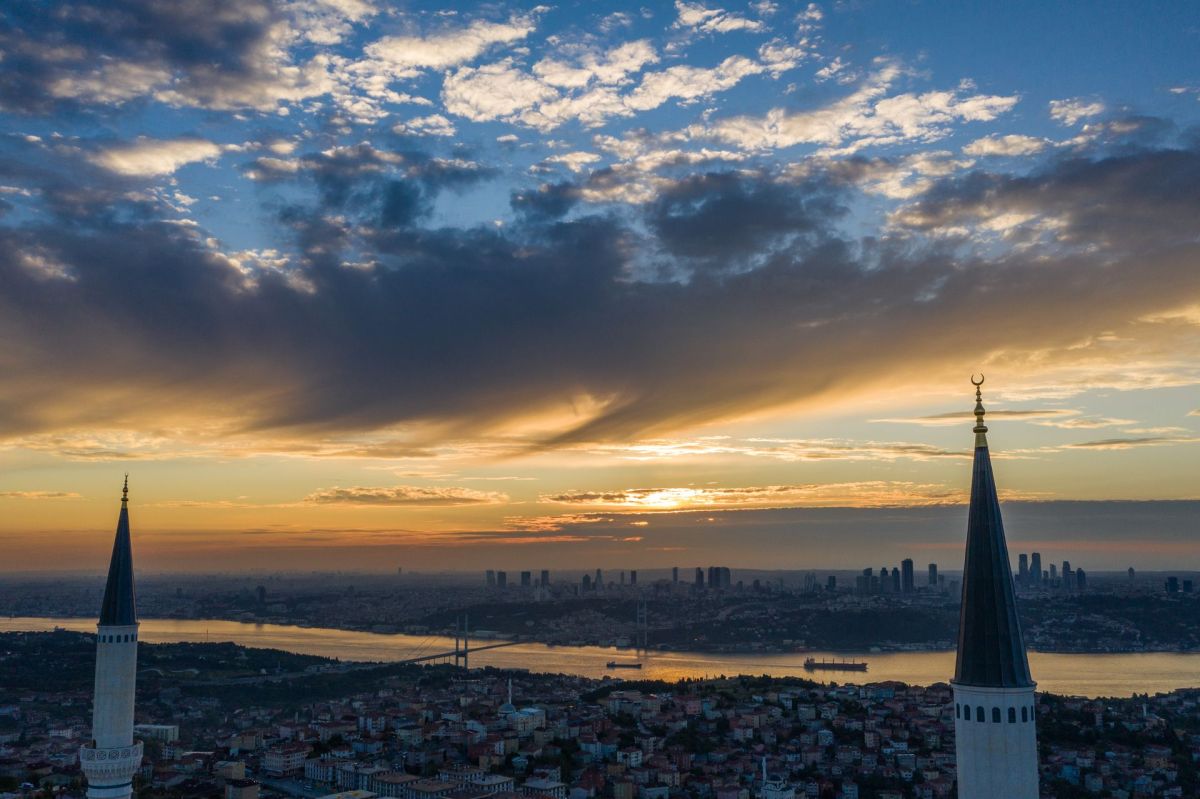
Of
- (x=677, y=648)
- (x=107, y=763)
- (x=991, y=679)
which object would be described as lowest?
(x=677, y=648)

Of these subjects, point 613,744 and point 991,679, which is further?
point 613,744

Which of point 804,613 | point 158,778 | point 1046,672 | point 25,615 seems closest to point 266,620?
point 25,615

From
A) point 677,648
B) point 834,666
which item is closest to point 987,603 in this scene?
point 834,666

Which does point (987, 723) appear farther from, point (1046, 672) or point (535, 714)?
point (1046, 672)

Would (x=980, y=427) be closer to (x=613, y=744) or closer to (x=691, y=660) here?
(x=613, y=744)

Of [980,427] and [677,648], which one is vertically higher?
[980,427]

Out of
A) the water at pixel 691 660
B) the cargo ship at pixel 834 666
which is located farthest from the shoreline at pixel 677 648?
the cargo ship at pixel 834 666

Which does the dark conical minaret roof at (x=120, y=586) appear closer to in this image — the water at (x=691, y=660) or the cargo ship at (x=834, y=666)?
the water at (x=691, y=660)
